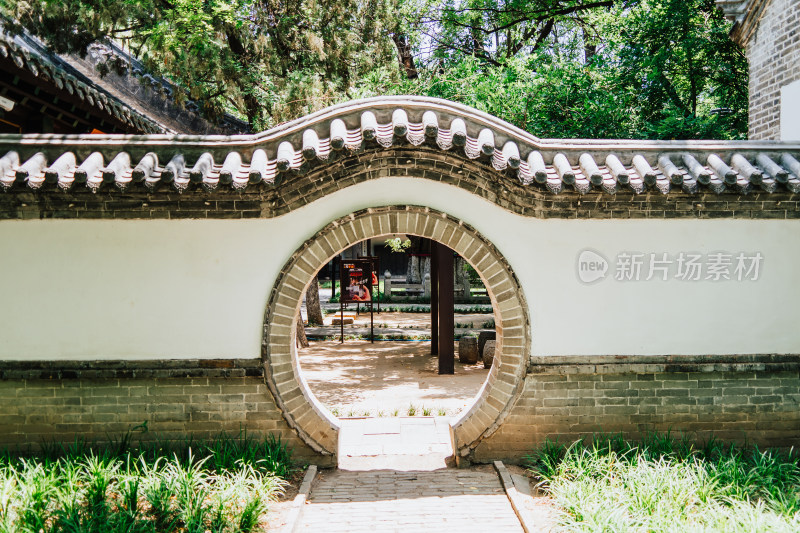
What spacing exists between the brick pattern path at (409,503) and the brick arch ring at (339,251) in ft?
1.41

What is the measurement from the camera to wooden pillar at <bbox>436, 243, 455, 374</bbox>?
1049 centimetres

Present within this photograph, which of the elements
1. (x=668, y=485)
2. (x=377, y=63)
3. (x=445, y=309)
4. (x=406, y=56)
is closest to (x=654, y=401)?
(x=668, y=485)

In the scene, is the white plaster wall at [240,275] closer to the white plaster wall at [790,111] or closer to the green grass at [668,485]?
the green grass at [668,485]

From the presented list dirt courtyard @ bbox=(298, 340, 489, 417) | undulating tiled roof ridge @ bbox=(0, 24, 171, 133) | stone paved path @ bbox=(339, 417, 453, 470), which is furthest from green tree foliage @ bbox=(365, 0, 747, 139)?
stone paved path @ bbox=(339, 417, 453, 470)

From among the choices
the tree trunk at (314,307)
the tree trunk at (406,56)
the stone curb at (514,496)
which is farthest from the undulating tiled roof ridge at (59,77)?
the tree trunk at (406,56)

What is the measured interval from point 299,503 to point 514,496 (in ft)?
5.85

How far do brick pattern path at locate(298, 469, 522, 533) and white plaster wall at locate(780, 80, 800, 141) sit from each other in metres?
5.74

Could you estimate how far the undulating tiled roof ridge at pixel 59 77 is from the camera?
668cm

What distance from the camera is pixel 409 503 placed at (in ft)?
17.2

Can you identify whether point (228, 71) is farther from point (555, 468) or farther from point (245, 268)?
point (555, 468)

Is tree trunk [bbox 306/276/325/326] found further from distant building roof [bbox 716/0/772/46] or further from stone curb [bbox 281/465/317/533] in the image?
distant building roof [bbox 716/0/772/46]

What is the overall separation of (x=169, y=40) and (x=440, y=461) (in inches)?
273

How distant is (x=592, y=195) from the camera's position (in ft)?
18.8

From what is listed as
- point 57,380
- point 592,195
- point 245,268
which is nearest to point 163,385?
point 57,380
